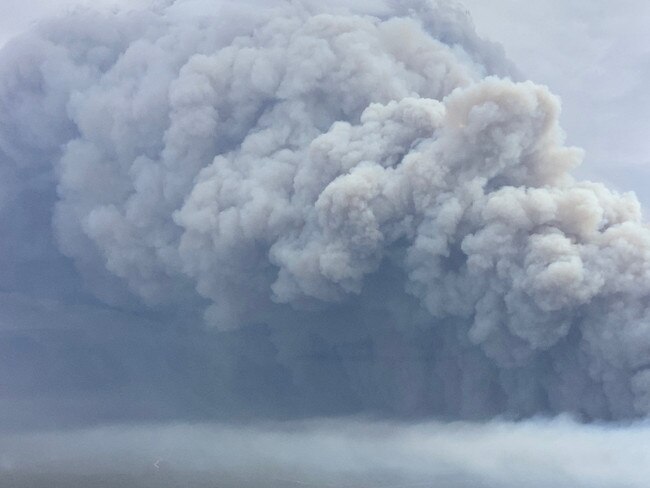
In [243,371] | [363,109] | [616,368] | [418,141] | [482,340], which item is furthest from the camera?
[243,371]

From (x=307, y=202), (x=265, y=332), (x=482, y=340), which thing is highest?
(x=307, y=202)

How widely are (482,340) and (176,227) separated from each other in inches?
472

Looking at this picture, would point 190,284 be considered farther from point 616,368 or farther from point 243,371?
point 616,368

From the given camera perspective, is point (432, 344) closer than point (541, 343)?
No

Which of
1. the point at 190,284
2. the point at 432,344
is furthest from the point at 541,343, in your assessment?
the point at 190,284

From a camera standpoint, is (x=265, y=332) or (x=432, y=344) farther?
(x=265, y=332)

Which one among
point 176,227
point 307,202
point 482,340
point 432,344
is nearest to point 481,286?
point 482,340

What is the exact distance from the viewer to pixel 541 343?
82.3ft

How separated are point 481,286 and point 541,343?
2.43m

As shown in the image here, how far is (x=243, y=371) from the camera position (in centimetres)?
3328

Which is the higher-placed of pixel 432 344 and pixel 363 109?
pixel 363 109

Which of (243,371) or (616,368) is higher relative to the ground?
(243,371)

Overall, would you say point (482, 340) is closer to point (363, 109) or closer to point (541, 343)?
point (541, 343)

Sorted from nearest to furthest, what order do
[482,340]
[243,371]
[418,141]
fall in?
1. [482,340]
2. [418,141]
3. [243,371]
